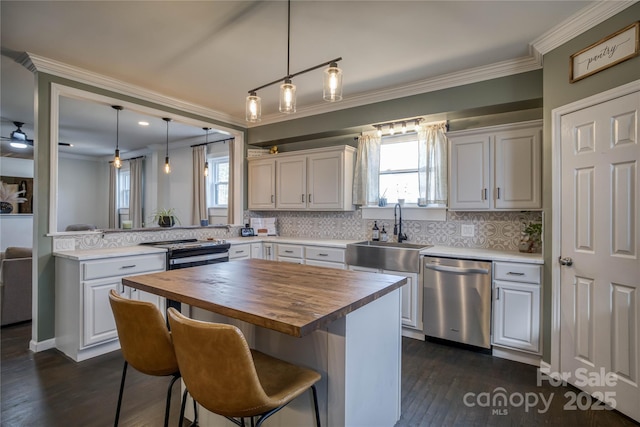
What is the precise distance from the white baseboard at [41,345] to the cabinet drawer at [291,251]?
97.0 inches

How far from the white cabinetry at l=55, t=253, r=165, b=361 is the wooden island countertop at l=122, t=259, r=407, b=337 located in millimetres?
1332

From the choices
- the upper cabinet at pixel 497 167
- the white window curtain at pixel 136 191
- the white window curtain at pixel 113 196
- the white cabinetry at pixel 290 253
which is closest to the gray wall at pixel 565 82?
the upper cabinet at pixel 497 167

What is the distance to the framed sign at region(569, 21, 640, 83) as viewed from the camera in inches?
77.5

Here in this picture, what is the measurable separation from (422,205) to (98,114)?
4839mm

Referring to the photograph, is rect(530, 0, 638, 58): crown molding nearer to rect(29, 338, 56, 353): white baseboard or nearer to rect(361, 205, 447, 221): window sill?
rect(361, 205, 447, 221): window sill

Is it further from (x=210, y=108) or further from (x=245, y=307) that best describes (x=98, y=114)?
(x=245, y=307)

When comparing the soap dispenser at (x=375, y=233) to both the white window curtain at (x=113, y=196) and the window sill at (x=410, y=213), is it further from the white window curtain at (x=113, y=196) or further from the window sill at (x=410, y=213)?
the white window curtain at (x=113, y=196)

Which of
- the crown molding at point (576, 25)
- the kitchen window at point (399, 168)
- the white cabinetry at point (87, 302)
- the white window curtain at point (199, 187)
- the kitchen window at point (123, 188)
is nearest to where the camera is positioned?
A: the crown molding at point (576, 25)

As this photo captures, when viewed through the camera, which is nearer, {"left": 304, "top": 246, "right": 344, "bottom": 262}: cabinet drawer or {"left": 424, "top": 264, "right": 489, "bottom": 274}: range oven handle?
{"left": 424, "top": 264, "right": 489, "bottom": 274}: range oven handle

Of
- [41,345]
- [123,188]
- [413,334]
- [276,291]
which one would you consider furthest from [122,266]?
[123,188]

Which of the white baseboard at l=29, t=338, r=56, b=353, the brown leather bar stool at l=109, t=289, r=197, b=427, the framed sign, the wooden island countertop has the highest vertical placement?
the framed sign

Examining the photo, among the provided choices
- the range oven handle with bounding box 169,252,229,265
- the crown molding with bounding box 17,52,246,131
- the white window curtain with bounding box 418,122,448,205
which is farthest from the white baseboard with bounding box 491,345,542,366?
the crown molding with bounding box 17,52,246,131

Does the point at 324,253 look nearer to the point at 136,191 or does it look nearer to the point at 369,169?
the point at 369,169

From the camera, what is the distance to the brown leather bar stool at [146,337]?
4.62 feet
